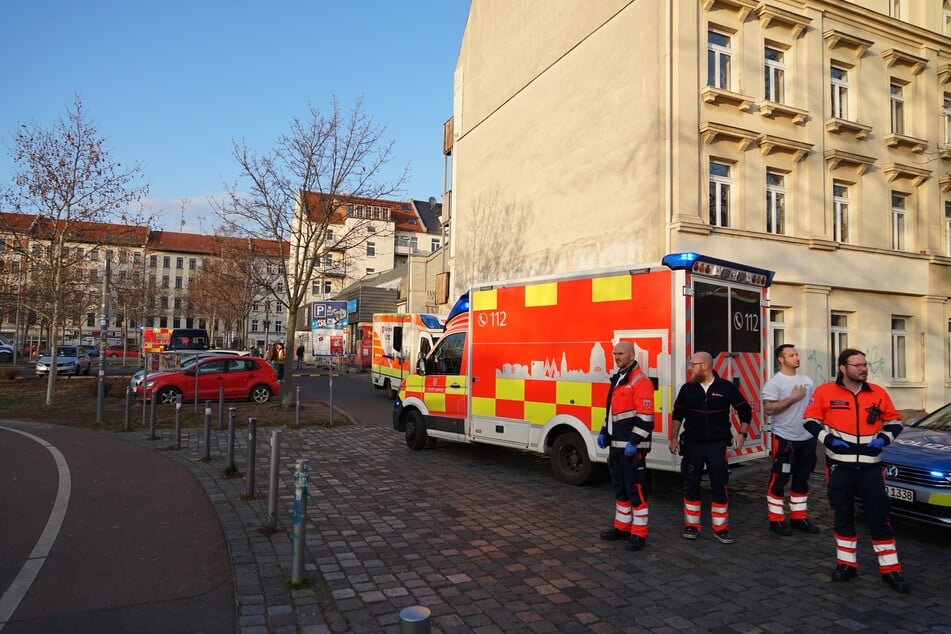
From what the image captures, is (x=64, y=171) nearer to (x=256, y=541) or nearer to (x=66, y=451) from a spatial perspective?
(x=66, y=451)

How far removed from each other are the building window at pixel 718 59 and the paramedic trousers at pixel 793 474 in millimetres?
12442

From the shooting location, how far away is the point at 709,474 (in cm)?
581

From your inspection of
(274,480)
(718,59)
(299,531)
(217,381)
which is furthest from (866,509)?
(217,381)

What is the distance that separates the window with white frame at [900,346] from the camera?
62.3 feet

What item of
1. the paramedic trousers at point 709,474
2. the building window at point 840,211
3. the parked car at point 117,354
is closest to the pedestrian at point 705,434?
the paramedic trousers at point 709,474

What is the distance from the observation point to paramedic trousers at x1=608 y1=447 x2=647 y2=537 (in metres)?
5.65

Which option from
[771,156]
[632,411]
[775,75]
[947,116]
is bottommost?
[632,411]

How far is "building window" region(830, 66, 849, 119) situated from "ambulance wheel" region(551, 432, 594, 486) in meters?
15.2

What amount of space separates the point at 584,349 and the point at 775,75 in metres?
13.4

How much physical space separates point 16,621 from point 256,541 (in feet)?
6.33

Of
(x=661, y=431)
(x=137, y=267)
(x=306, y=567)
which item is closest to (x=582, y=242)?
(x=661, y=431)

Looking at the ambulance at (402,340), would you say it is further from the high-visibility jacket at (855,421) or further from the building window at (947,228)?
the building window at (947,228)

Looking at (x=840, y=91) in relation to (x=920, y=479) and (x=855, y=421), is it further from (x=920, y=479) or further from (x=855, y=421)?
(x=855, y=421)

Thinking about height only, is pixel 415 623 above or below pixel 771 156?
below
